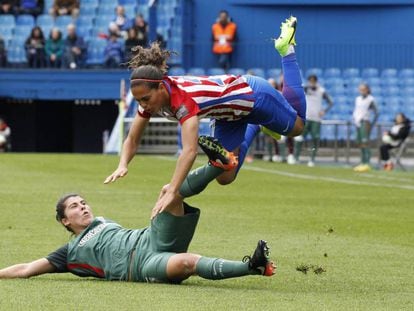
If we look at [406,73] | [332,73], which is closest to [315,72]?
[332,73]

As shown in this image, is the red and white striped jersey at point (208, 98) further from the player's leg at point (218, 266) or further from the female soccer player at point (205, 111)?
the player's leg at point (218, 266)

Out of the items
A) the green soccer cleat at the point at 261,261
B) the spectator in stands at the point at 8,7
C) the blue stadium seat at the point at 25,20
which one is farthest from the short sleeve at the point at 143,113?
the spectator in stands at the point at 8,7

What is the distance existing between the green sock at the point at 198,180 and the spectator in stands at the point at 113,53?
79.0ft

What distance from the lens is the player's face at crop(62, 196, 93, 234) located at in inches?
404

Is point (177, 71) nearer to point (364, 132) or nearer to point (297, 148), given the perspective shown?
point (297, 148)

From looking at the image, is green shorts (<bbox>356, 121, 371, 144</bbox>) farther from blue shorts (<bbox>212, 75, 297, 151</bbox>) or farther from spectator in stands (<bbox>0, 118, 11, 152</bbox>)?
blue shorts (<bbox>212, 75, 297, 151</bbox>)

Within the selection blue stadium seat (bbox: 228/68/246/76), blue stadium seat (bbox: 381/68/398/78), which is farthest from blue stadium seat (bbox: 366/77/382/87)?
blue stadium seat (bbox: 228/68/246/76)

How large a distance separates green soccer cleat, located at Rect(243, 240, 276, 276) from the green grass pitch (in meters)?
0.17

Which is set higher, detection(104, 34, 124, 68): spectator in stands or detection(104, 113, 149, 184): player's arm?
detection(104, 113, 149, 184): player's arm

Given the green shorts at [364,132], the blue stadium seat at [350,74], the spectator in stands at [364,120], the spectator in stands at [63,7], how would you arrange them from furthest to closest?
the spectator in stands at [63,7] → the blue stadium seat at [350,74] → the green shorts at [364,132] → the spectator in stands at [364,120]

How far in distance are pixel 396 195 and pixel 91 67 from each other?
16.7 m

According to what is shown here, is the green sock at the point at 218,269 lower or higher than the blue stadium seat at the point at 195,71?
higher

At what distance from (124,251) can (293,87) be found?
2869 millimetres

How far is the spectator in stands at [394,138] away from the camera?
2791 centimetres
